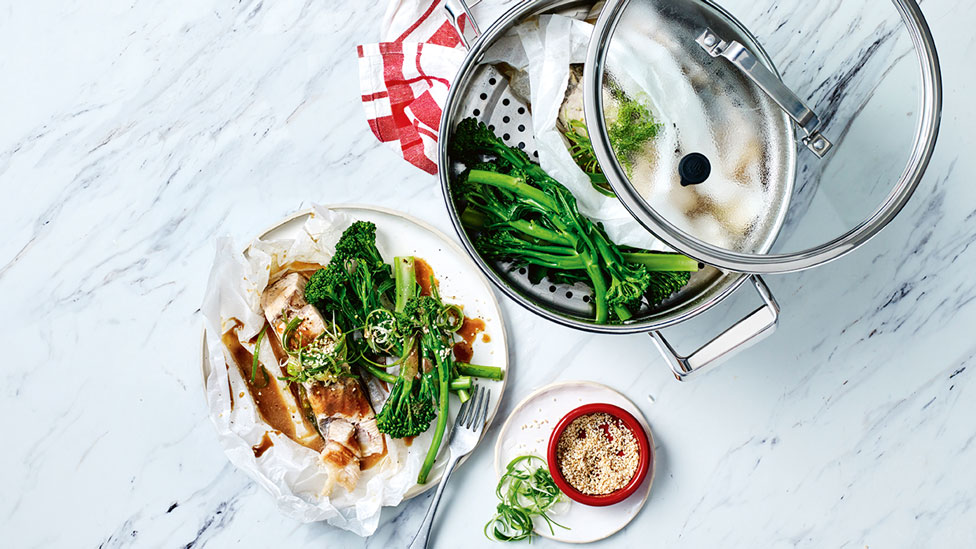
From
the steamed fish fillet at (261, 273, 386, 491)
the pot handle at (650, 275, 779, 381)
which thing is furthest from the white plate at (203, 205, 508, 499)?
the pot handle at (650, 275, 779, 381)

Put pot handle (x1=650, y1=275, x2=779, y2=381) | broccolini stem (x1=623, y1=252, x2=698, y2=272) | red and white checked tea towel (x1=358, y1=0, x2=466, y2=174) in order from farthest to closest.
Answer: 1. red and white checked tea towel (x1=358, y1=0, x2=466, y2=174)
2. broccolini stem (x1=623, y1=252, x2=698, y2=272)
3. pot handle (x1=650, y1=275, x2=779, y2=381)

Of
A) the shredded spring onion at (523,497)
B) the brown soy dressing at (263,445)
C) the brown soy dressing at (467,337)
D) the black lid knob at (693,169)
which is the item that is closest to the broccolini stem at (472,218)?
the brown soy dressing at (467,337)

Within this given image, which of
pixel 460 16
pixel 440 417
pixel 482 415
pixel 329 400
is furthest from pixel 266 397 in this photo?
pixel 460 16

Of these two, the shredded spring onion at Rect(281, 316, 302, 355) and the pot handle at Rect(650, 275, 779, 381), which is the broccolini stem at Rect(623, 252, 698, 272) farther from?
the shredded spring onion at Rect(281, 316, 302, 355)

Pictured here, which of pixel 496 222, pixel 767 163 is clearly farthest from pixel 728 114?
pixel 496 222

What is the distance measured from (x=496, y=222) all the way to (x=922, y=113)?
853 millimetres

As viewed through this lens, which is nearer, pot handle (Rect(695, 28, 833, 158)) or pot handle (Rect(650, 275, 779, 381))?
pot handle (Rect(695, 28, 833, 158))

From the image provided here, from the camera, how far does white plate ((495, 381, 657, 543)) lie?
1.92 meters

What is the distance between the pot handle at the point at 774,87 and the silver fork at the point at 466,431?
98 cm

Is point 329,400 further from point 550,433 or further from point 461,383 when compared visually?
point 550,433

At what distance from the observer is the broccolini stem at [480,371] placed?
6.18 feet

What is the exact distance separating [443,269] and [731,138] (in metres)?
0.81

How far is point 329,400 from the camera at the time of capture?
186 cm

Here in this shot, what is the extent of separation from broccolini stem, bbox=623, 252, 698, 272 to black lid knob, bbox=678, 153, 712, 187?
0.31m
